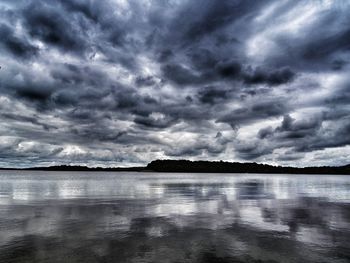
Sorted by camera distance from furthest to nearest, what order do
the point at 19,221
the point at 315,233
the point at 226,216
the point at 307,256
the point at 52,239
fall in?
the point at 226,216
the point at 19,221
the point at 315,233
the point at 52,239
the point at 307,256

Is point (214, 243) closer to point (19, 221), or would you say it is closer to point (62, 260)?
point (62, 260)

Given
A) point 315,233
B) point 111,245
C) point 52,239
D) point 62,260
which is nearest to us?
point 62,260

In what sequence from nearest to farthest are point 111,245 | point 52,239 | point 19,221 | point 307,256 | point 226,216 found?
point 307,256, point 111,245, point 52,239, point 19,221, point 226,216

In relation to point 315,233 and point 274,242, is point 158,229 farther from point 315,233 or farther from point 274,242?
point 315,233

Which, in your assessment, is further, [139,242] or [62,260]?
[139,242]

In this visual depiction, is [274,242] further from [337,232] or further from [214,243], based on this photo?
[337,232]

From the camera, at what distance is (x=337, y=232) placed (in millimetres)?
23484

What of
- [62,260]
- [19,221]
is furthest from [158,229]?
[19,221]

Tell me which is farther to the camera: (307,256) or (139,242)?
(139,242)

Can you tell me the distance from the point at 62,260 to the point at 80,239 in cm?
484

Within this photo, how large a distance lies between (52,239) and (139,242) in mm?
5848

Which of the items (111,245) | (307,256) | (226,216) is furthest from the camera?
(226,216)

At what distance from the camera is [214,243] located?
19172 mm

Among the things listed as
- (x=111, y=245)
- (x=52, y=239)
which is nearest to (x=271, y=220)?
(x=111, y=245)
